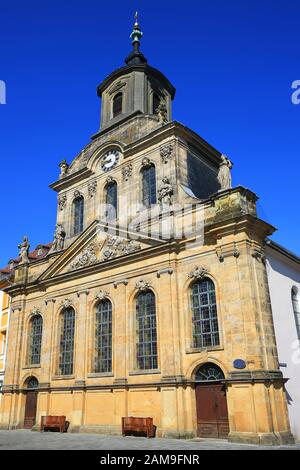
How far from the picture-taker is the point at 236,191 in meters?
18.5

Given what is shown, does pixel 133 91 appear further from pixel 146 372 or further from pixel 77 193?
pixel 146 372

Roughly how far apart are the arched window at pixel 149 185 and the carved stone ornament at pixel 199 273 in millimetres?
5771

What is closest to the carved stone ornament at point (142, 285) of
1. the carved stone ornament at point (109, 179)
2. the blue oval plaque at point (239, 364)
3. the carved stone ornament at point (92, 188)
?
the blue oval plaque at point (239, 364)

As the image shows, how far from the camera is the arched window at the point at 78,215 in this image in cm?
2728

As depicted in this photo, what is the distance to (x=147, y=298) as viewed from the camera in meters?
20.6

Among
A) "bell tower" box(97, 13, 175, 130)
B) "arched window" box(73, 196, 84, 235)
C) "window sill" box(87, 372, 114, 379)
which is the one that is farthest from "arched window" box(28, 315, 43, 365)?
"bell tower" box(97, 13, 175, 130)

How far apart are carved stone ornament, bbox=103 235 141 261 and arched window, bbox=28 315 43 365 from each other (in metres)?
6.80

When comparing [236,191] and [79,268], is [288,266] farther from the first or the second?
[79,268]

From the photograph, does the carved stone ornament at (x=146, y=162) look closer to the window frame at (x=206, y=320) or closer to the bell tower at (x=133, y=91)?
the bell tower at (x=133, y=91)

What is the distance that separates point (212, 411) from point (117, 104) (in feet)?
70.4

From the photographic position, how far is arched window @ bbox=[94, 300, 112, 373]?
2147cm

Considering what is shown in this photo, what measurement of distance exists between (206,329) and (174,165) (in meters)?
9.07

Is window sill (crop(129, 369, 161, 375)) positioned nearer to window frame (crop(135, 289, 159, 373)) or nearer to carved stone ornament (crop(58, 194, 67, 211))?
window frame (crop(135, 289, 159, 373))

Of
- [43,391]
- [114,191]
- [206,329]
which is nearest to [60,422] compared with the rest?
[43,391]
